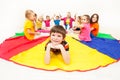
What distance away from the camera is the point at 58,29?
10.8ft

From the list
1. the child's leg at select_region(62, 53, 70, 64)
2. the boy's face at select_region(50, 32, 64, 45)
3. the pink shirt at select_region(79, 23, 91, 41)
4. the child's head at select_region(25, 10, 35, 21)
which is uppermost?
the child's head at select_region(25, 10, 35, 21)

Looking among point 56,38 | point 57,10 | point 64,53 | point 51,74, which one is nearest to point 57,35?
point 56,38

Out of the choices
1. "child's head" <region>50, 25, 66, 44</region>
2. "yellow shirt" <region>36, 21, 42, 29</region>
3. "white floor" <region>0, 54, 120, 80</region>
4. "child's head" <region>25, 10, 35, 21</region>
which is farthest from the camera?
"yellow shirt" <region>36, 21, 42, 29</region>

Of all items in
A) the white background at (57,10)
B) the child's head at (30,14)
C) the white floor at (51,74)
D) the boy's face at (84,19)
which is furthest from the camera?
the white background at (57,10)

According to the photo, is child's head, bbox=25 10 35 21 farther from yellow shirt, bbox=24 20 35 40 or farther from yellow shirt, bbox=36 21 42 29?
yellow shirt, bbox=36 21 42 29

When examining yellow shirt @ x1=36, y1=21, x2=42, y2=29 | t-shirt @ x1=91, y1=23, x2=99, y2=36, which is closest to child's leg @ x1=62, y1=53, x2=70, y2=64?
t-shirt @ x1=91, y1=23, x2=99, y2=36

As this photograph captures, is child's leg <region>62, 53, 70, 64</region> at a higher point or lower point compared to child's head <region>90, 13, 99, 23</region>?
lower

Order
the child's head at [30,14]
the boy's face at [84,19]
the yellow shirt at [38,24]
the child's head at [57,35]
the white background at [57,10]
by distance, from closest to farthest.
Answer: the child's head at [57,35] → the boy's face at [84,19] → the child's head at [30,14] → the yellow shirt at [38,24] → the white background at [57,10]

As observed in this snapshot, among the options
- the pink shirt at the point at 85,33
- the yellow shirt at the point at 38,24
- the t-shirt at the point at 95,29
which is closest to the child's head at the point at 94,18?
the t-shirt at the point at 95,29

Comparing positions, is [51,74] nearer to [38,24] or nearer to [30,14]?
[30,14]

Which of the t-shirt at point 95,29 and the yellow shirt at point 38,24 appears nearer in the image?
the t-shirt at point 95,29

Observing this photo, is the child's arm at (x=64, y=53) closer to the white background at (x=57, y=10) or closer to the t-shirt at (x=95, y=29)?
the t-shirt at (x=95, y=29)

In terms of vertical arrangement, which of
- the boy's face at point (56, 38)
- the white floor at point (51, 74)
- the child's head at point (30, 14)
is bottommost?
the white floor at point (51, 74)

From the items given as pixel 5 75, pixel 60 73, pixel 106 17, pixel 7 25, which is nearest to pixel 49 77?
pixel 60 73
